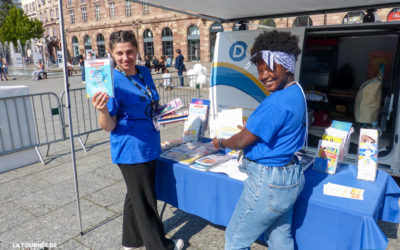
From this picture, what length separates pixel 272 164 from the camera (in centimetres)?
172

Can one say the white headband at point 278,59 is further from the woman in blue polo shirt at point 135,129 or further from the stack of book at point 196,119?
the stack of book at point 196,119

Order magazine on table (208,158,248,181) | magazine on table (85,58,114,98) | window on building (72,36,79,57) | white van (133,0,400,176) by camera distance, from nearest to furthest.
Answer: magazine on table (85,58,114,98)
magazine on table (208,158,248,181)
white van (133,0,400,176)
window on building (72,36,79,57)

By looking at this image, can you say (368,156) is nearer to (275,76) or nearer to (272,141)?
(272,141)

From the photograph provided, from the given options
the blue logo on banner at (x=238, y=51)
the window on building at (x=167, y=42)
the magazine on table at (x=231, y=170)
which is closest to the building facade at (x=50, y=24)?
the window on building at (x=167, y=42)

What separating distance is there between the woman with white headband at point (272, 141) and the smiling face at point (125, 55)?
3.10 feet

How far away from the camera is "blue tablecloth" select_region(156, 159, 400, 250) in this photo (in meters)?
1.76

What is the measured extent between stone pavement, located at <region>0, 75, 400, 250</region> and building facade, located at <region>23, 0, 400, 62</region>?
2028 cm

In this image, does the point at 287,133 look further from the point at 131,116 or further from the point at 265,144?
the point at 131,116

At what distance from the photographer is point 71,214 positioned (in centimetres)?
333

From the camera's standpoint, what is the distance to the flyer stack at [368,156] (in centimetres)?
221

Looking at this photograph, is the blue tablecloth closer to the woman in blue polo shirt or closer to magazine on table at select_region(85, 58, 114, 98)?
the woman in blue polo shirt

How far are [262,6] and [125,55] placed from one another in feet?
8.78

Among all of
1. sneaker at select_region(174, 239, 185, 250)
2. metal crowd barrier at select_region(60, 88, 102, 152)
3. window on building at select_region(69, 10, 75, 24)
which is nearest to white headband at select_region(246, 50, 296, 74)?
sneaker at select_region(174, 239, 185, 250)

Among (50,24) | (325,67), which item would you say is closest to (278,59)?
(325,67)
